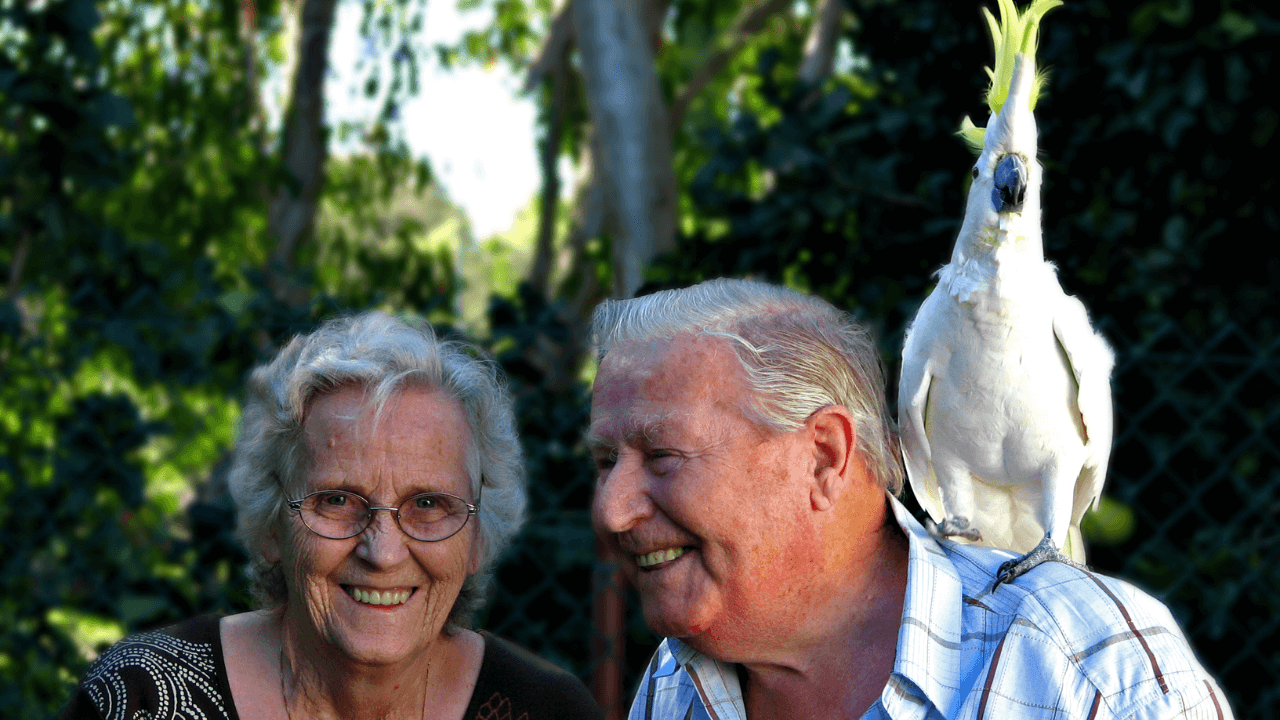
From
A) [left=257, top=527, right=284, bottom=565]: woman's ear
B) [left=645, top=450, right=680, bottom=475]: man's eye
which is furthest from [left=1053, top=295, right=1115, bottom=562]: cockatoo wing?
[left=257, top=527, right=284, bottom=565]: woman's ear

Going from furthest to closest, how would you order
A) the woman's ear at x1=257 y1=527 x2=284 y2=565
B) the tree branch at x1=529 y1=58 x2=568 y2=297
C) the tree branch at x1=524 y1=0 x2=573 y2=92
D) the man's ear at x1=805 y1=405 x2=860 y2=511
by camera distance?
the tree branch at x1=529 y1=58 x2=568 y2=297, the tree branch at x1=524 y1=0 x2=573 y2=92, the woman's ear at x1=257 y1=527 x2=284 y2=565, the man's ear at x1=805 y1=405 x2=860 y2=511

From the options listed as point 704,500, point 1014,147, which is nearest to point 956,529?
point 704,500

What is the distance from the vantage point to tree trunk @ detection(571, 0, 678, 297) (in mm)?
4738

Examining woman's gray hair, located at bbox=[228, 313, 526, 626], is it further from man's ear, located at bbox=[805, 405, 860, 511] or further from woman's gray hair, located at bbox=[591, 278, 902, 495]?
man's ear, located at bbox=[805, 405, 860, 511]

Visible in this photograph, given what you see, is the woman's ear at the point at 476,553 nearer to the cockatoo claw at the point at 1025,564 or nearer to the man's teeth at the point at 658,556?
the man's teeth at the point at 658,556

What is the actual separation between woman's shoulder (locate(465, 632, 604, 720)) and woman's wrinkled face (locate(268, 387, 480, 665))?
234mm

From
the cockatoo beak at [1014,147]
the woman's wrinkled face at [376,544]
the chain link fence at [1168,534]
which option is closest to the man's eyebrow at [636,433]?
the woman's wrinkled face at [376,544]

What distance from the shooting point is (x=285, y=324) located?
3172mm

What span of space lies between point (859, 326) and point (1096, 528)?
1.89 metres

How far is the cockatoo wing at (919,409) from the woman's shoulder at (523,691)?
809 millimetres

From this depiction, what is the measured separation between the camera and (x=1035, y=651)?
1522 millimetres

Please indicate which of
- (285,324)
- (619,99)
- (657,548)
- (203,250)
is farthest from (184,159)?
(657,548)

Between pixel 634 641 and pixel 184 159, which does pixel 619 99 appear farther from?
pixel 184 159

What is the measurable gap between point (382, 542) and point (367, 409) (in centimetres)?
24
